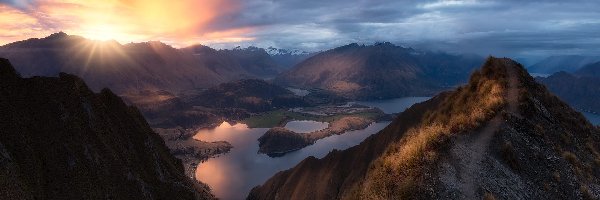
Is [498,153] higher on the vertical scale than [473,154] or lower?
lower

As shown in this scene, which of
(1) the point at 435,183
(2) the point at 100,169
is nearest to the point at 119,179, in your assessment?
(2) the point at 100,169

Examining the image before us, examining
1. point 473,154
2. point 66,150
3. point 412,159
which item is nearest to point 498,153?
point 473,154

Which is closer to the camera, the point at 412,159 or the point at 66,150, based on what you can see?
the point at 412,159

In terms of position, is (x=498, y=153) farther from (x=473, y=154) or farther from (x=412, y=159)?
(x=412, y=159)

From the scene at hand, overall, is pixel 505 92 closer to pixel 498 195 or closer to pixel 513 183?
pixel 513 183

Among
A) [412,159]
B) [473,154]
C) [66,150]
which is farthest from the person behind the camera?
[66,150]

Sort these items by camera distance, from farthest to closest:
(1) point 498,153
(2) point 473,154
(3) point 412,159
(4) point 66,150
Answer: (4) point 66,150 → (1) point 498,153 → (2) point 473,154 → (3) point 412,159
